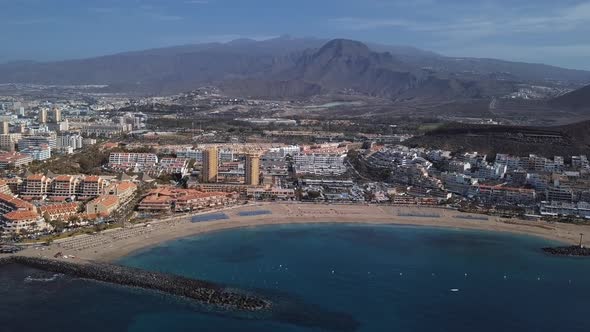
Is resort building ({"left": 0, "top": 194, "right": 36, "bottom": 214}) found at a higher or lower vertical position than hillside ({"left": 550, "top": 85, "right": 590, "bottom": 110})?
lower

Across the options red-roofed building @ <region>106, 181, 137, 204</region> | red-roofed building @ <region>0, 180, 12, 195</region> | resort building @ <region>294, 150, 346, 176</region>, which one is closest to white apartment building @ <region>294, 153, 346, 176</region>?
resort building @ <region>294, 150, 346, 176</region>

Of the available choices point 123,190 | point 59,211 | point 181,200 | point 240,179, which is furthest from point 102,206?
point 240,179

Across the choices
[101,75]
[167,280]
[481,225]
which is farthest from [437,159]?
[101,75]

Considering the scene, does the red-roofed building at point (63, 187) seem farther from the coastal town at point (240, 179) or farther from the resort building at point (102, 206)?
the resort building at point (102, 206)

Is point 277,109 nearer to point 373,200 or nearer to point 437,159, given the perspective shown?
point 437,159

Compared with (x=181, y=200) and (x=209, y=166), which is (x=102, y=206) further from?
(x=209, y=166)

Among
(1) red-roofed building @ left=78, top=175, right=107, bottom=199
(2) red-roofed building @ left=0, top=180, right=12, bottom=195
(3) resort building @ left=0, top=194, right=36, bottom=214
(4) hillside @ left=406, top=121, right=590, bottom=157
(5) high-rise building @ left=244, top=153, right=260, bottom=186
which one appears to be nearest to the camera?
(3) resort building @ left=0, top=194, right=36, bottom=214

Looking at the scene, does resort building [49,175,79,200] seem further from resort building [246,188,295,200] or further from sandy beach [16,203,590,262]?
resort building [246,188,295,200]
